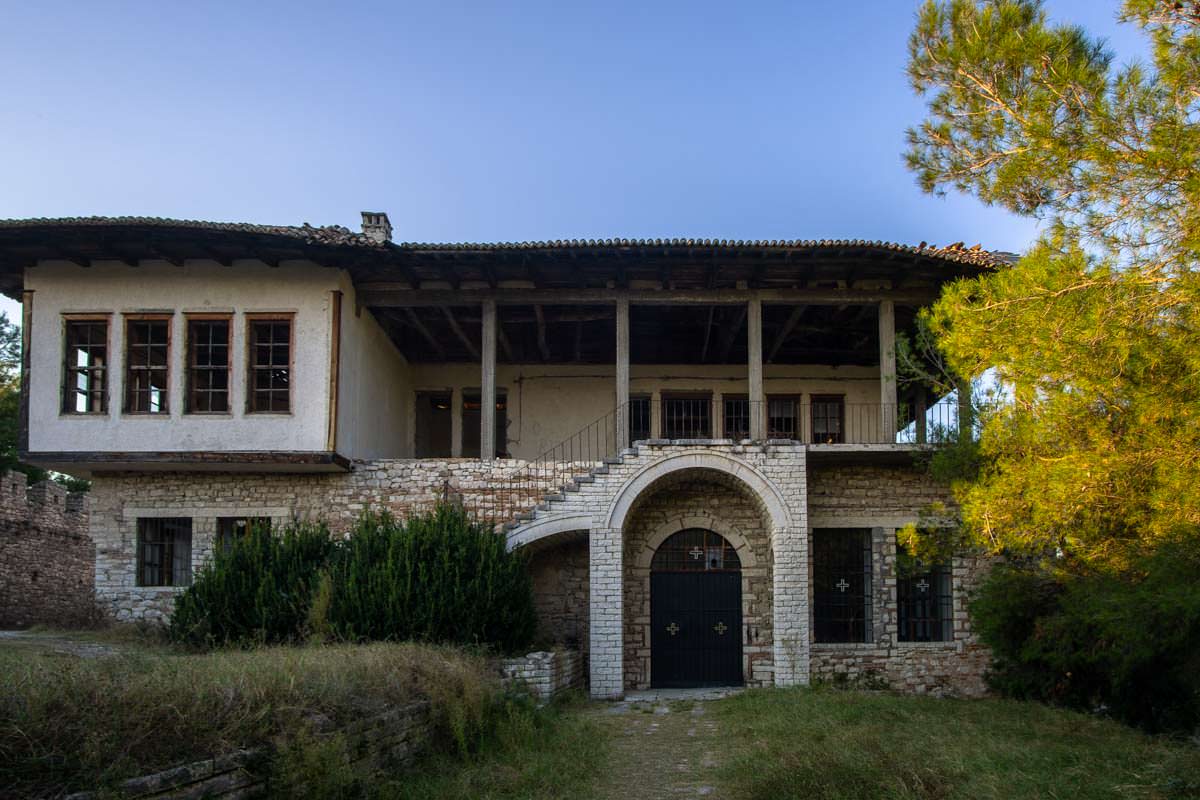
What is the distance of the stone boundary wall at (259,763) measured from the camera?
5.45 m

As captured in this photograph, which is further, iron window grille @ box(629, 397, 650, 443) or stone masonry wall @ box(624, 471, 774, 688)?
iron window grille @ box(629, 397, 650, 443)

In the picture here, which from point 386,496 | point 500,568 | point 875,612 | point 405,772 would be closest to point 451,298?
point 386,496

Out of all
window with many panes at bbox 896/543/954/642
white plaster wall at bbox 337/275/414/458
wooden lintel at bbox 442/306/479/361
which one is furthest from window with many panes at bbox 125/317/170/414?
window with many panes at bbox 896/543/954/642

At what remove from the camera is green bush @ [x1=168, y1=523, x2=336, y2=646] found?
12695mm

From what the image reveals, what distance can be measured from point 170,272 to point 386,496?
476 centimetres

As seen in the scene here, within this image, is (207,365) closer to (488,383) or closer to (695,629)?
(488,383)

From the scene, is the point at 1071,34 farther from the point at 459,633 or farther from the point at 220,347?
the point at 220,347

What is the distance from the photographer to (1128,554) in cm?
1071

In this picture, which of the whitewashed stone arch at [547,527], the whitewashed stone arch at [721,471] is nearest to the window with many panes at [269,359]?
the whitewashed stone arch at [547,527]

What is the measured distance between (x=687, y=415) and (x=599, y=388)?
181cm

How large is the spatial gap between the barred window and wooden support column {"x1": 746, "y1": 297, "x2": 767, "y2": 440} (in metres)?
3.09

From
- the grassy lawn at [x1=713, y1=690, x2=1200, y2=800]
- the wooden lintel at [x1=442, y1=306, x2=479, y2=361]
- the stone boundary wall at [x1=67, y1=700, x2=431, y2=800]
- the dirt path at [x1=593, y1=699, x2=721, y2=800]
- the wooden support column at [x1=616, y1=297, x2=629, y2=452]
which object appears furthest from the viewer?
the wooden lintel at [x1=442, y1=306, x2=479, y2=361]

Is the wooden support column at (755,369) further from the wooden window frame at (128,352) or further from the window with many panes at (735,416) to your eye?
the wooden window frame at (128,352)

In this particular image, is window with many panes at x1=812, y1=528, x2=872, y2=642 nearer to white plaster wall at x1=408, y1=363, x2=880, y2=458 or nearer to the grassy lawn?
white plaster wall at x1=408, y1=363, x2=880, y2=458
